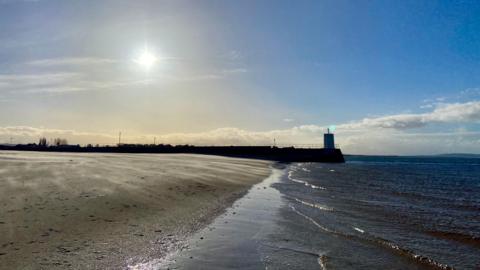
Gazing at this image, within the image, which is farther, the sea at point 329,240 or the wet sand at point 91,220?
the sea at point 329,240

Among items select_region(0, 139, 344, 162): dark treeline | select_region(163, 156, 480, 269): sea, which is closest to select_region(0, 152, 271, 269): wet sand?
select_region(163, 156, 480, 269): sea

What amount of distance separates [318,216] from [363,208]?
5.13 meters

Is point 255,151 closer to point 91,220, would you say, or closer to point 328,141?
point 328,141

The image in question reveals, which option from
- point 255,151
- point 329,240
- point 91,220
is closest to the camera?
point 91,220

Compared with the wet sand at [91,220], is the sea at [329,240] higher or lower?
lower

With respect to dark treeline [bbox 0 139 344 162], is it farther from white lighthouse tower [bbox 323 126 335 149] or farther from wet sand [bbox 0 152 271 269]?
wet sand [bbox 0 152 271 269]

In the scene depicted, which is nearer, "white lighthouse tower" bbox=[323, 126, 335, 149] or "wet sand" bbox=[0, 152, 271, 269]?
"wet sand" bbox=[0, 152, 271, 269]

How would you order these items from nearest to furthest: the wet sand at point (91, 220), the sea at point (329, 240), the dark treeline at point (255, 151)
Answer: the wet sand at point (91, 220) < the sea at point (329, 240) < the dark treeline at point (255, 151)

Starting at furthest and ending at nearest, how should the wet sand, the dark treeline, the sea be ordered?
the dark treeline < the sea < the wet sand

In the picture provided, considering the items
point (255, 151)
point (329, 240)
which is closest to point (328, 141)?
point (255, 151)

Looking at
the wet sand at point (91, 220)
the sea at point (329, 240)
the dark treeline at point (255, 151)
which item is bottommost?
the sea at point (329, 240)

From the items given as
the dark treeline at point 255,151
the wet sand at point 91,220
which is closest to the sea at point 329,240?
the wet sand at point 91,220

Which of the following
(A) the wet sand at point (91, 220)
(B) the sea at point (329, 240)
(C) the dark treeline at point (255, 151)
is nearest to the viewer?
(A) the wet sand at point (91, 220)

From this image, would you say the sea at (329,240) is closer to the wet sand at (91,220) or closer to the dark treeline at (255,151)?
the wet sand at (91,220)
